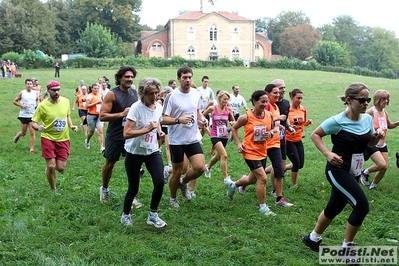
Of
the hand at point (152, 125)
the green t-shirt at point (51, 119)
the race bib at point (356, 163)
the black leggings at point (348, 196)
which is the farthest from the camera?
the green t-shirt at point (51, 119)

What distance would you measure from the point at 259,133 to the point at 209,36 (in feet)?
241

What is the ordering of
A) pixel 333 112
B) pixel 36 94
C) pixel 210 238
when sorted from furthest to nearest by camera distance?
pixel 333 112
pixel 36 94
pixel 210 238

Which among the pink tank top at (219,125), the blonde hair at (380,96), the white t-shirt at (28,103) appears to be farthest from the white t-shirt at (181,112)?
the white t-shirt at (28,103)

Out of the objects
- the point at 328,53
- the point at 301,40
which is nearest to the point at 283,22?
the point at 301,40

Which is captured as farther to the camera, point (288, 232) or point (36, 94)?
point (36, 94)

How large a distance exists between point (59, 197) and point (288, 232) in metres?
3.90

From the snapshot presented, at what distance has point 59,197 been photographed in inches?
305

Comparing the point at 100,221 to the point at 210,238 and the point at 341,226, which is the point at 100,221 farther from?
the point at 341,226

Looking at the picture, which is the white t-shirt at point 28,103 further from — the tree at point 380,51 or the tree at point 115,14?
the tree at point 380,51

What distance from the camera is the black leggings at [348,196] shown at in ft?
16.0

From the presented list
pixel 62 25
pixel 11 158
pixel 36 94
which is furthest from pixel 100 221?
pixel 62 25

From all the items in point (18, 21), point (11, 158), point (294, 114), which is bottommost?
point (11, 158)

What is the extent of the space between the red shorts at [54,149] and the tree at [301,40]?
90980 mm

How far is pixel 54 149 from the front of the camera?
7996mm
